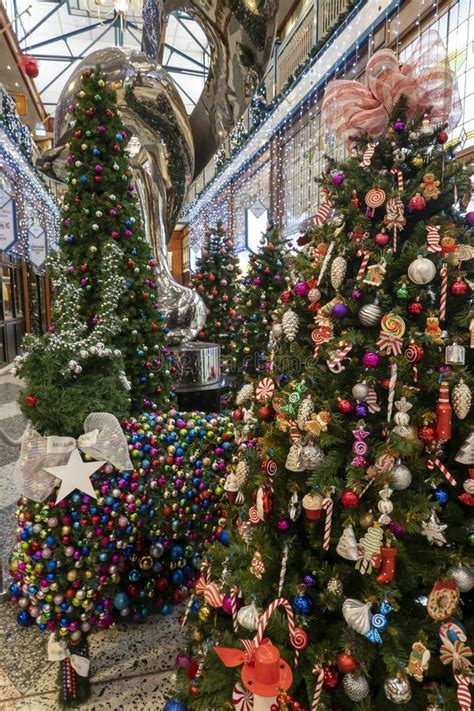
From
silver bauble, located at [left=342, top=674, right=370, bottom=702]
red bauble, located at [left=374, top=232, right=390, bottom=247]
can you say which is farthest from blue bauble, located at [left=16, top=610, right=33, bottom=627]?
red bauble, located at [left=374, top=232, right=390, bottom=247]

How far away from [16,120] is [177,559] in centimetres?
860

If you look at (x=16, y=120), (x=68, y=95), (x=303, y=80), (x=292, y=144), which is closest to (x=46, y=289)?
(x=16, y=120)

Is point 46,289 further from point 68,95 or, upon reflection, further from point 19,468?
point 19,468

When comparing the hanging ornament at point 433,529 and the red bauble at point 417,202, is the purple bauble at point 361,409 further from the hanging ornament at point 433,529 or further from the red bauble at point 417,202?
the red bauble at point 417,202

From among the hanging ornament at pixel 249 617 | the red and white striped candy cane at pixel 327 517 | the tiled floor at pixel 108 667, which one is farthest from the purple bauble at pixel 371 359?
the tiled floor at pixel 108 667

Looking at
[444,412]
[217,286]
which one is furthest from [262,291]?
[444,412]

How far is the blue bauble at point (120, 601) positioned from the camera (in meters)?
1.90

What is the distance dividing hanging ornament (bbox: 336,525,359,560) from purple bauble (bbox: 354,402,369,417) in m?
0.27

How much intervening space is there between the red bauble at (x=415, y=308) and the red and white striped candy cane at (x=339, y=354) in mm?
181

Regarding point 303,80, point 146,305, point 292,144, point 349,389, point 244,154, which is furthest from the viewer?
point 244,154

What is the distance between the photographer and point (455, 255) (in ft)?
3.60

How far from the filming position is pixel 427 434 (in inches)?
43.0

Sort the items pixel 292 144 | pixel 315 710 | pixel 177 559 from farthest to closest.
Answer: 1. pixel 292 144
2. pixel 177 559
3. pixel 315 710

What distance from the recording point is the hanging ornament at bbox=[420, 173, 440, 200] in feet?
3.69
